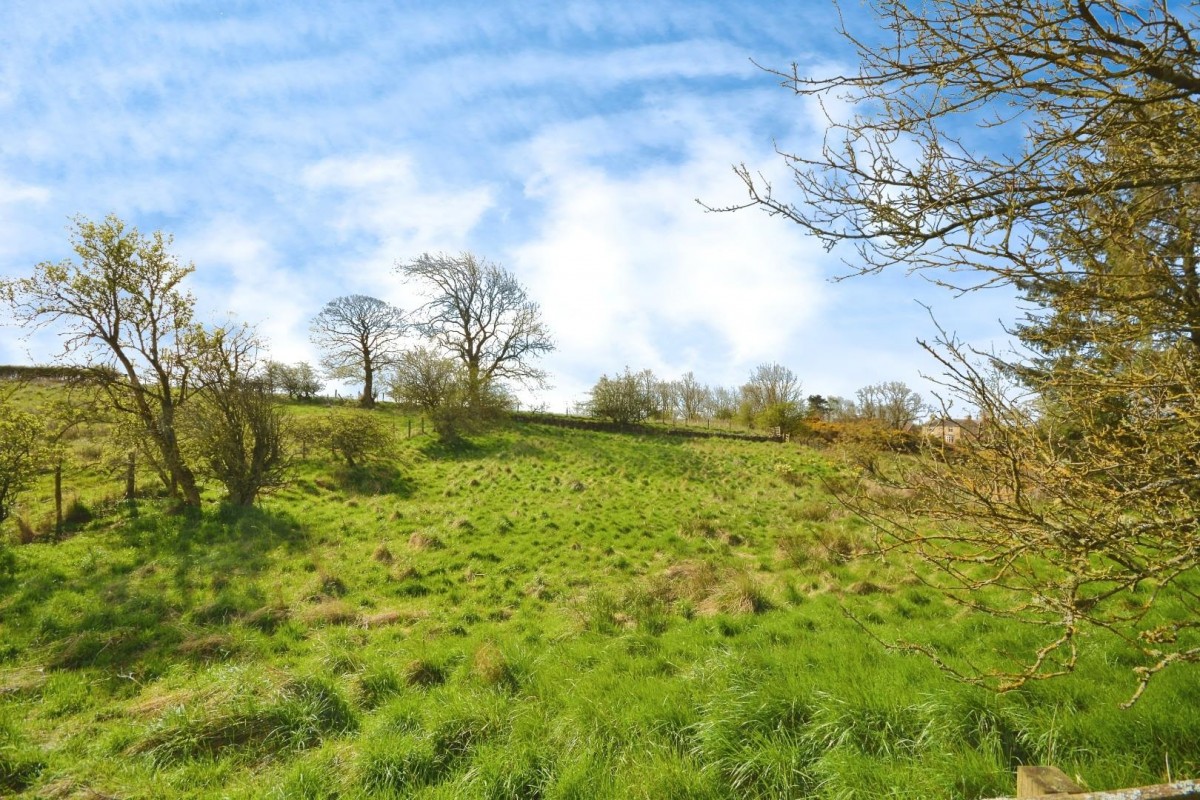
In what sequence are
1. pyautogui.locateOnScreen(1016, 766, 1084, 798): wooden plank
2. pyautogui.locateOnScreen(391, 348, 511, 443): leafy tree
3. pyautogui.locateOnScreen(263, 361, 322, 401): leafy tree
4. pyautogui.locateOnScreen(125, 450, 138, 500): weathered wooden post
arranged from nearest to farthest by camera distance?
1. pyautogui.locateOnScreen(1016, 766, 1084, 798): wooden plank
2. pyautogui.locateOnScreen(125, 450, 138, 500): weathered wooden post
3. pyautogui.locateOnScreen(391, 348, 511, 443): leafy tree
4. pyautogui.locateOnScreen(263, 361, 322, 401): leafy tree

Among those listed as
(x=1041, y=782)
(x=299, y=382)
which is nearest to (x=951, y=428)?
(x=1041, y=782)

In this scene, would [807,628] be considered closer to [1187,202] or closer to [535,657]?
[535,657]

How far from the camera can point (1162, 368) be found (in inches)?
127

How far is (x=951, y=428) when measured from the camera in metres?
3.94

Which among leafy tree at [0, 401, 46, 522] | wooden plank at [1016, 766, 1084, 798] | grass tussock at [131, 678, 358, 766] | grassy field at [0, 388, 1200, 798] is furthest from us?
leafy tree at [0, 401, 46, 522]

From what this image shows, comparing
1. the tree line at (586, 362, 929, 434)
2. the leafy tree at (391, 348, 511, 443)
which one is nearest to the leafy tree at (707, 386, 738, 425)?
the tree line at (586, 362, 929, 434)

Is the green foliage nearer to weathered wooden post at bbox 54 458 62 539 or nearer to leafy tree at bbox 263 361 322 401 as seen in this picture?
weathered wooden post at bbox 54 458 62 539

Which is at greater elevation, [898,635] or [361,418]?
[361,418]

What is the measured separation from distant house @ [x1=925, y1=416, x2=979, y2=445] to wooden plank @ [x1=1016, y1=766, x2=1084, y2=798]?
1.92 metres

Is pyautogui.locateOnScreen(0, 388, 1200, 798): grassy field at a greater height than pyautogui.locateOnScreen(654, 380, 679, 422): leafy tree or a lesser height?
lesser

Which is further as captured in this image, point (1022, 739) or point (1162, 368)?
point (1022, 739)

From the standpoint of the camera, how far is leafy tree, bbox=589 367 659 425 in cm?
3656

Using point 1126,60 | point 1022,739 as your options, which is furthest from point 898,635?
point 1126,60

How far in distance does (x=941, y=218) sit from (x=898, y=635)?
4.61 metres
